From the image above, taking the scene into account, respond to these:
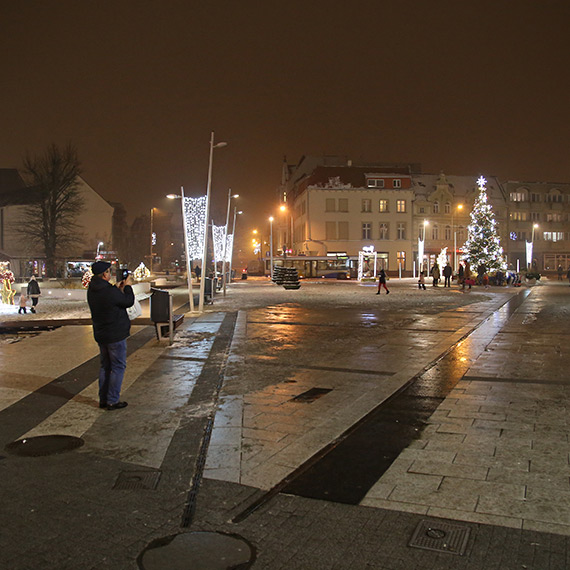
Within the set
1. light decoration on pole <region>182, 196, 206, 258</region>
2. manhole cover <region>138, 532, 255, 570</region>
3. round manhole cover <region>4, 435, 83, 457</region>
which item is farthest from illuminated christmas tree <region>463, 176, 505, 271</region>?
manhole cover <region>138, 532, 255, 570</region>

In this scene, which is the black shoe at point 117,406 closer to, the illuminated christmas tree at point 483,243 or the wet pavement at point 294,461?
the wet pavement at point 294,461

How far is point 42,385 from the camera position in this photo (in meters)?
8.38

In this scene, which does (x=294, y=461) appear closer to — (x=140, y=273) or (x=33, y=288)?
(x=33, y=288)

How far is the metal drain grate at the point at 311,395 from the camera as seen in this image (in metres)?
7.40

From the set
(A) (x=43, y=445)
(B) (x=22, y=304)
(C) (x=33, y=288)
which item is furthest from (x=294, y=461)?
(C) (x=33, y=288)

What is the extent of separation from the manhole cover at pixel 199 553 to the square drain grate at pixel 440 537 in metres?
1.06

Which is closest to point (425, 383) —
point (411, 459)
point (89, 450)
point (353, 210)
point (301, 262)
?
point (411, 459)

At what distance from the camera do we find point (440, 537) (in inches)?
146

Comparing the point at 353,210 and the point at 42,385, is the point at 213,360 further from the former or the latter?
the point at 353,210

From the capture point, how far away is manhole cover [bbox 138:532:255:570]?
3377mm

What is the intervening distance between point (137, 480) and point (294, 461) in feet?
4.41

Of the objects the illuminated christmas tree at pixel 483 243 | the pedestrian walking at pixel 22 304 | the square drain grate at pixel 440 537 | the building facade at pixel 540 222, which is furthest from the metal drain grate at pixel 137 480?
the building facade at pixel 540 222

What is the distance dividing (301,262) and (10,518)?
5955 centimetres

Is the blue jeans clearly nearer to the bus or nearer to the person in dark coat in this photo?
the person in dark coat
